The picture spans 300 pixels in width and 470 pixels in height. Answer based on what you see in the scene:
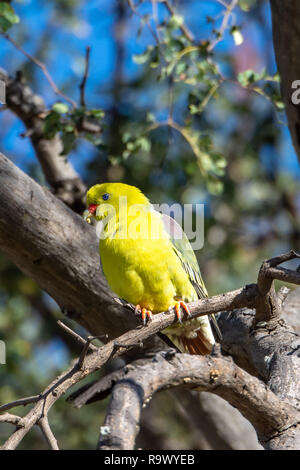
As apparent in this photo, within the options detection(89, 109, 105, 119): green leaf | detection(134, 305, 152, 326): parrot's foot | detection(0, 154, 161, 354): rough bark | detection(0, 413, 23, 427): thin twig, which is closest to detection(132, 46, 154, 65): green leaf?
detection(89, 109, 105, 119): green leaf

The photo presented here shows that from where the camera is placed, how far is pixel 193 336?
322cm

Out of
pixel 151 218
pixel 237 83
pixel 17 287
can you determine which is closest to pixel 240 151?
pixel 237 83

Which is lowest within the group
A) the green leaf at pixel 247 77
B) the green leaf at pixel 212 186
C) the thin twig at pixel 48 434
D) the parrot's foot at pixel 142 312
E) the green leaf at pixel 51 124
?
the thin twig at pixel 48 434

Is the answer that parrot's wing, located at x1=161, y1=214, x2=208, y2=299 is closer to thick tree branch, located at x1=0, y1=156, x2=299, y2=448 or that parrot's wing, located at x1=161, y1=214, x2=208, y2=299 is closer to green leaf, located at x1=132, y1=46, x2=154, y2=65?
thick tree branch, located at x1=0, y1=156, x2=299, y2=448

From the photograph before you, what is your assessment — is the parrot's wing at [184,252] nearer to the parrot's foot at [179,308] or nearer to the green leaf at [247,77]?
the parrot's foot at [179,308]

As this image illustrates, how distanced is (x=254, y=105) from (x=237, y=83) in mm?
2410

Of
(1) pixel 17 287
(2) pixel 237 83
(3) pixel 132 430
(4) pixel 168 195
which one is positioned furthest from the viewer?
(1) pixel 17 287

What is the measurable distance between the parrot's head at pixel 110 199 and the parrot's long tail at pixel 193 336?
0.69 meters

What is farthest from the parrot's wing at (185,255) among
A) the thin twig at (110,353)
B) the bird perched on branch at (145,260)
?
the thin twig at (110,353)

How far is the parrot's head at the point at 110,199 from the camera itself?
10.3ft

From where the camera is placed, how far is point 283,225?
571cm

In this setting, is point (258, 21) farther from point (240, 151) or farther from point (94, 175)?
point (94, 175)

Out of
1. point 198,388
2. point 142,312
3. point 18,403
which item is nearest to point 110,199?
point 142,312

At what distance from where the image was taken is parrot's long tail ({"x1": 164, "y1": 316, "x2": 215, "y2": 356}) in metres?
3.12
